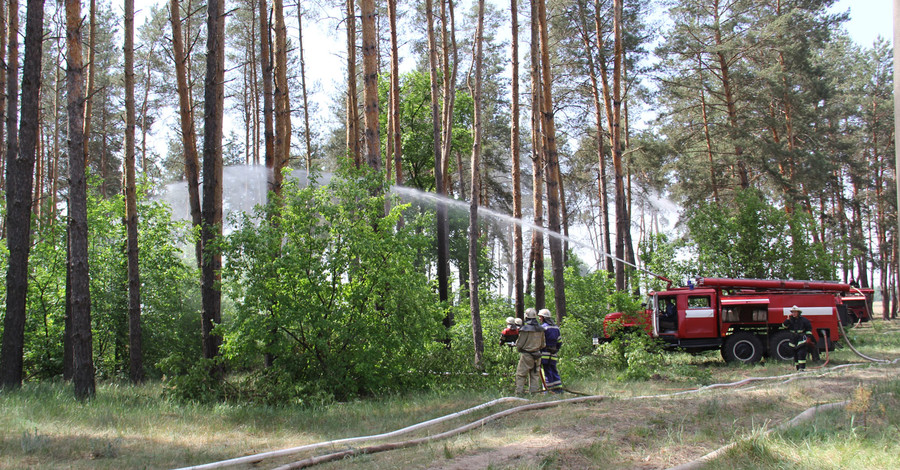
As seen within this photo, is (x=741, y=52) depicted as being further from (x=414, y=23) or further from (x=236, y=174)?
(x=236, y=174)

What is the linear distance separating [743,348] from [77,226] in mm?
14821

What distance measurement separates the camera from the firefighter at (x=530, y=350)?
1079 cm

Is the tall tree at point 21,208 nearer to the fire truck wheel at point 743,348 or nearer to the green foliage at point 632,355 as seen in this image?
the green foliage at point 632,355

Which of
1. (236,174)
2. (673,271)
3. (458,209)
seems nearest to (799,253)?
(673,271)

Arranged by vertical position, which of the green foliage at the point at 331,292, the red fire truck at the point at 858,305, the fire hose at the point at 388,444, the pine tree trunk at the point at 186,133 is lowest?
the red fire truck at the point at 858,305

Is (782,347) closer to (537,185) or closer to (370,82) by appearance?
(537,185)

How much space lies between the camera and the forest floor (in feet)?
20.0

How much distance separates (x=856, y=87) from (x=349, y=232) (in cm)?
3438

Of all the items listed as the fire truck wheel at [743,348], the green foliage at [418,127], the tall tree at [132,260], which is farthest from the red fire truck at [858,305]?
the tall tree at [132,260]

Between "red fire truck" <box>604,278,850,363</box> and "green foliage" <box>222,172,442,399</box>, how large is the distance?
6809 mm

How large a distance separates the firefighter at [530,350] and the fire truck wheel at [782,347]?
799 cm

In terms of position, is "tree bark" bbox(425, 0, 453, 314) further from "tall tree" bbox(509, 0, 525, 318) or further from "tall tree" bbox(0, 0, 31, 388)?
"tall tree" bbox(0, 0, 31, 388)

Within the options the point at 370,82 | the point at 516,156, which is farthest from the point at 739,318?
the point at 370,82

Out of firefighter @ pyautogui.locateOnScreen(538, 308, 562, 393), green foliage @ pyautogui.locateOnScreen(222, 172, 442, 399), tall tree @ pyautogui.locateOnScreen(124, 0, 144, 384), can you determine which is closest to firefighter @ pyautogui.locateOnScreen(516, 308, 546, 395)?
firefighter @ pyautogui.locateOnScreen(538, 308, 562, 393)
